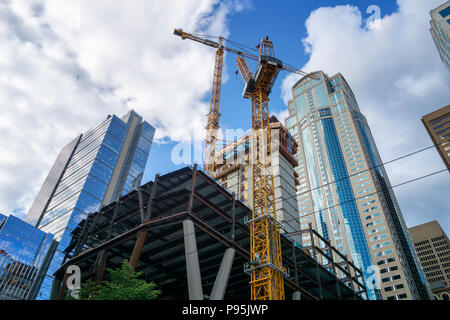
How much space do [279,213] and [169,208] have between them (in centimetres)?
5253

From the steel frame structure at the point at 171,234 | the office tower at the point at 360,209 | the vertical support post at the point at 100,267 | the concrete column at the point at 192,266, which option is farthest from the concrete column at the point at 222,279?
the office tower at the point at 360,209

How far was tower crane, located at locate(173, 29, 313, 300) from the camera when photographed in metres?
37.1

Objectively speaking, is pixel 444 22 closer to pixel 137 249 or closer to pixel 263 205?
pixel 263 205

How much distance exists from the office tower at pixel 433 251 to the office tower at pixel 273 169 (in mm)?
116074

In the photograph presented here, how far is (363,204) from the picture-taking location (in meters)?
152

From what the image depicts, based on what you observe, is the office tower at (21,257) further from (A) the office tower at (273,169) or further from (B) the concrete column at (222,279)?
(B) the concrete column at (222,279)

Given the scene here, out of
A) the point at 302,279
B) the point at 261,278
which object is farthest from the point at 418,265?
the point at 261,278

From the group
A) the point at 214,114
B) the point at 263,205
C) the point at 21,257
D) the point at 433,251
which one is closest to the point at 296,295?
the point at 263,205

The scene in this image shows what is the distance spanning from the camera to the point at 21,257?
149 meters

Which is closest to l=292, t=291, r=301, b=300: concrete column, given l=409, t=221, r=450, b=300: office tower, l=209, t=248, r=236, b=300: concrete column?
l=209, t=248, r=236, b=300: concrete column

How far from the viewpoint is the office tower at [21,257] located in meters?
137

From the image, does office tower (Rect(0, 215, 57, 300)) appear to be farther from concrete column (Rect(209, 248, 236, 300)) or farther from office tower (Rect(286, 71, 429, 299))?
concrete column (Rect(209, 248, 236, 300))
